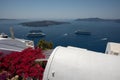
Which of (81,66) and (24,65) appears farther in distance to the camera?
(24,65)

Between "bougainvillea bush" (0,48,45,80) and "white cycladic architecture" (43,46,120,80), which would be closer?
"white cycladic architecture" (43,46,120,80)

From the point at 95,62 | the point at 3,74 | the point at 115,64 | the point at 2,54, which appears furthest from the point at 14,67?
the point at 115,64

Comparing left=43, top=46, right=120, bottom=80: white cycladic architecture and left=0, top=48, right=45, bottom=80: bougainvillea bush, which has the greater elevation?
left=43, top=46, right=120, bottom=80: white cycladic architecture

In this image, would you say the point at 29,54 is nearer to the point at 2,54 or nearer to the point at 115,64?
the point at 2,54

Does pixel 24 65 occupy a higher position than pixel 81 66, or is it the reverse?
pixel 81 66
